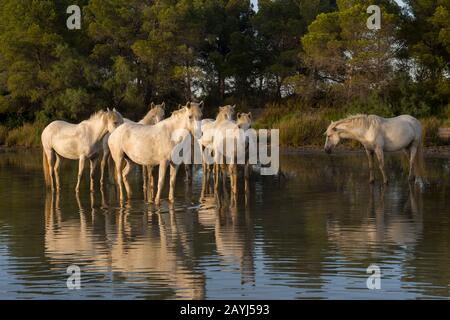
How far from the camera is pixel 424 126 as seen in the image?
1319 inches

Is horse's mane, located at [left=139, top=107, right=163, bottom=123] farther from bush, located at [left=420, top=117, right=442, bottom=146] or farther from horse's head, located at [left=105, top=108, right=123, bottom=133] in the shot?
bush, located at [left=420, top=117, right=442, bottom=146]

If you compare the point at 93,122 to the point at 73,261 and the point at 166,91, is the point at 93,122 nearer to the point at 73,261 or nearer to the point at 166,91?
the point at 73,261

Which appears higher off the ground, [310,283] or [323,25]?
[323,25]

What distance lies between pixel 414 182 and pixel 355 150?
1299 cm

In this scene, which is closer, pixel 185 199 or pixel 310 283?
pixel 310 283

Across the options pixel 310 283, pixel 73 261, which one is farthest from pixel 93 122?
pixel 310 283

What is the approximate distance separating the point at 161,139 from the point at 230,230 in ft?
12.6

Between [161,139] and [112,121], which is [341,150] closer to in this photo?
[112,121]

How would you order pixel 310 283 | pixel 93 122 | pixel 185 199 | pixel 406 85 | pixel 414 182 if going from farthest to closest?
pixel 406 85
pixel 414 182
pixel 93 122
pixel 185 199
pixel 310 283

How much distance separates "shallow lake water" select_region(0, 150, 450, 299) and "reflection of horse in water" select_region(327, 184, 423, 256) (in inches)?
0.9

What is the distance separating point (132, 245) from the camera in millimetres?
12250

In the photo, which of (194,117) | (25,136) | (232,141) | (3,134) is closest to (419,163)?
(232,141)

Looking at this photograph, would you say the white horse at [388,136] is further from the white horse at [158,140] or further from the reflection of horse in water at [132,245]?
the reflection of horse in water at [132,245]

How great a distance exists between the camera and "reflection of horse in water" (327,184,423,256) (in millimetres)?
12398
